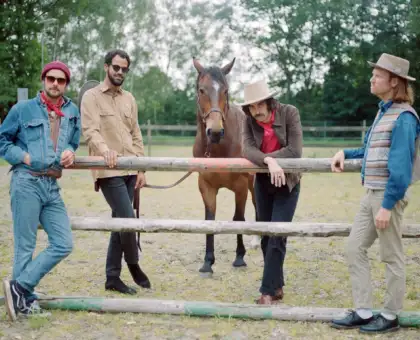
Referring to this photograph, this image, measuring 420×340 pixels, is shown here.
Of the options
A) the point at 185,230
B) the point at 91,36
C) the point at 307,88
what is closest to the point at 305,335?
the point at 185,230

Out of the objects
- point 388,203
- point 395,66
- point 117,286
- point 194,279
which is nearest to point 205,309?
point 117,286

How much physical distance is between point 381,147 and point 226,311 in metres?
1.74

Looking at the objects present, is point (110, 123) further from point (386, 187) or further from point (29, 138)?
point (386, 187)

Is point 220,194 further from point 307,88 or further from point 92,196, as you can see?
point 307,88

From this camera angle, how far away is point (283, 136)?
4375 mm

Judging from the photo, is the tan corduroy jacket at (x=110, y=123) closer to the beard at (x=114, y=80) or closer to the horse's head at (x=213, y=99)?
the beard at (x=114, y=80)

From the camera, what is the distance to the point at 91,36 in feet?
136

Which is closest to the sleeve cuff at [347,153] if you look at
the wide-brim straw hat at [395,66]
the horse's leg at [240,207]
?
the wide-brim straw hat at [395,66]

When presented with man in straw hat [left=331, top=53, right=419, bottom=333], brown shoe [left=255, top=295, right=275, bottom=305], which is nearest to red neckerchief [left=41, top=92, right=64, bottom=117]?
man in straw hat [left=331, top=53, right=419, bottom=333]

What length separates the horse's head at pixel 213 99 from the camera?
17.6ft

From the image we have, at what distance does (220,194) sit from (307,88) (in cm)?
2952

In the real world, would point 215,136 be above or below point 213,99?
below

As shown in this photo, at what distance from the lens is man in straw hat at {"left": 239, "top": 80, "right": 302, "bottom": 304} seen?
4285mm

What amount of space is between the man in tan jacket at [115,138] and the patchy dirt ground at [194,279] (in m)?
0.41
